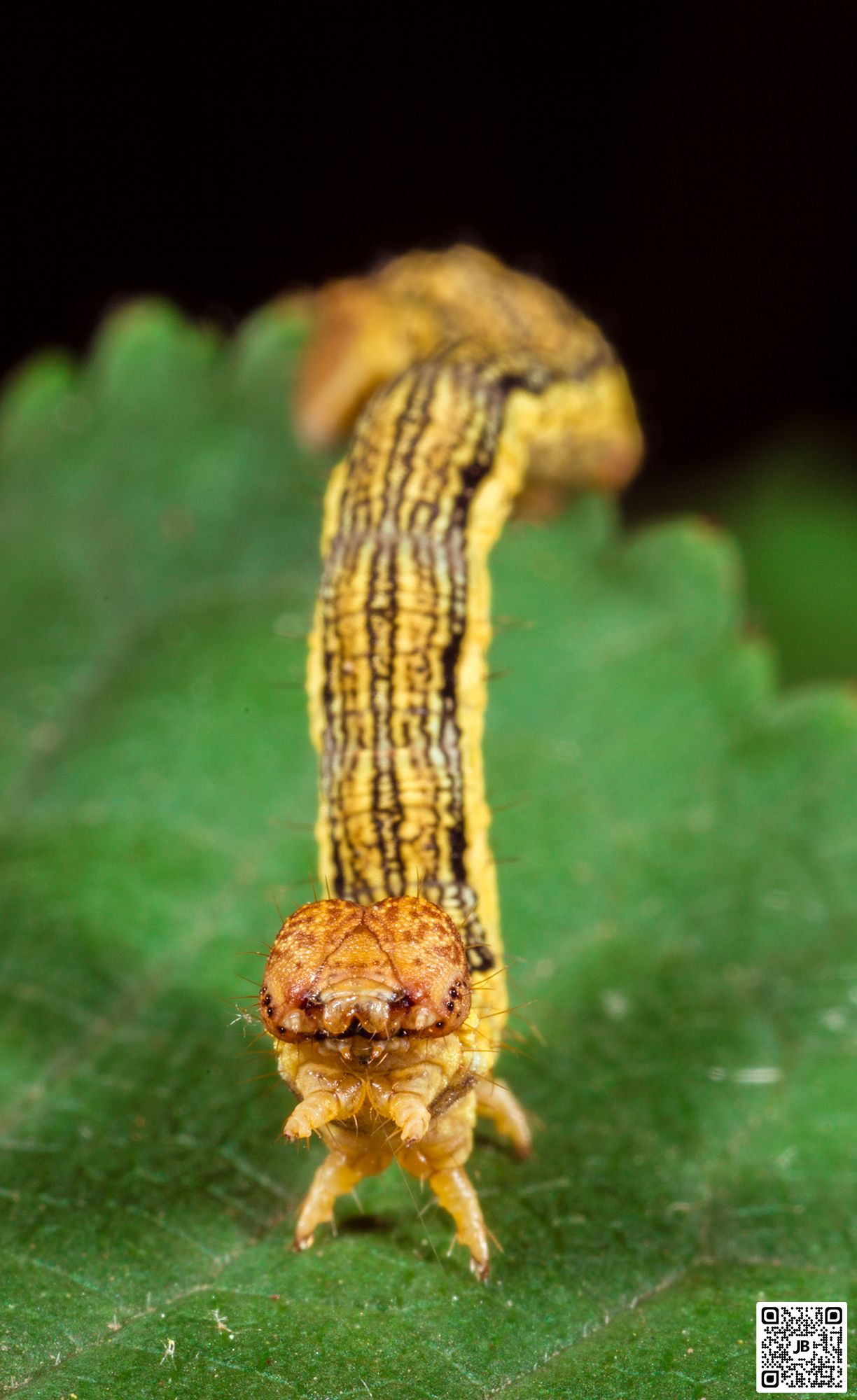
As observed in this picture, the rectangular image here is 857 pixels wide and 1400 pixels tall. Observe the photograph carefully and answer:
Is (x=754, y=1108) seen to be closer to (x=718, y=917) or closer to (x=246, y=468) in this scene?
(x=718, y=917)

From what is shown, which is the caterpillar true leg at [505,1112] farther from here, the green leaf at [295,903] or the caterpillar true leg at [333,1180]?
the caterpillar true leg at [333,1180]

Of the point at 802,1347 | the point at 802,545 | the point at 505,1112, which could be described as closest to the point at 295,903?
the point at 505,1112

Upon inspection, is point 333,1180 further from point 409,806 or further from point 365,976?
point 409,806

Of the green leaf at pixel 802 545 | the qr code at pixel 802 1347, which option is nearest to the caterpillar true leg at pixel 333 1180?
the qr code at pixel 802 1347

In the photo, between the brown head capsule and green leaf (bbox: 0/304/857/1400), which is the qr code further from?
the brown head capsule

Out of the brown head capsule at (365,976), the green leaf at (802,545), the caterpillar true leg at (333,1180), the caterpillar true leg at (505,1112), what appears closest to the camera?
the brown head capsule at (365,976)

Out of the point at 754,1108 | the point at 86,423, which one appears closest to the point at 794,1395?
the point at 754,1108

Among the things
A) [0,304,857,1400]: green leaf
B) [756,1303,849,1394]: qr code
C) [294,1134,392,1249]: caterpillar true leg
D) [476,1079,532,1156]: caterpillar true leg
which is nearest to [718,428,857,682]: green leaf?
[0,304,857,1400]: green leaf

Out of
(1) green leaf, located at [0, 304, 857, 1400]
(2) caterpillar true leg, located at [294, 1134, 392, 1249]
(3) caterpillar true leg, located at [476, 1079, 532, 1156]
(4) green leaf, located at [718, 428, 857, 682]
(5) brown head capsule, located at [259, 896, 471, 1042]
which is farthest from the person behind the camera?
(4) green leaf, located at [718, 428, 857, 682]

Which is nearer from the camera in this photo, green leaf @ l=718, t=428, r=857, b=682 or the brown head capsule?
the brown head capsule
